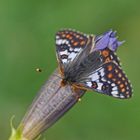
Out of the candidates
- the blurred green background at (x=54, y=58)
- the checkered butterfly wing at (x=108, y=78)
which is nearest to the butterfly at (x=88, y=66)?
the checkered butterfly wing at (x=108, y=78)

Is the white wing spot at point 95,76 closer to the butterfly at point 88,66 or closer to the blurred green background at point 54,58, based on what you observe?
the butterfly at point 88,66

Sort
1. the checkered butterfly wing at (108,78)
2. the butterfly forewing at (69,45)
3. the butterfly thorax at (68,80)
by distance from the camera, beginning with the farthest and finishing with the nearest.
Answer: the butterfly forewing at (69,45) → the butterfly thorax at (68,80) → the checkered butterfly wing at (108,78)

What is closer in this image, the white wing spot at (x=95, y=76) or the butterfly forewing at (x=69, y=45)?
the white wing spot at (x=95, y=76)

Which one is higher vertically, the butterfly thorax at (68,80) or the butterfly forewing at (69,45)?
the butterfly forewing at (69,45)

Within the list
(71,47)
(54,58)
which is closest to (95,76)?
(71,47)

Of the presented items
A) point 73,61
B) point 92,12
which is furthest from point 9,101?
point 73,61

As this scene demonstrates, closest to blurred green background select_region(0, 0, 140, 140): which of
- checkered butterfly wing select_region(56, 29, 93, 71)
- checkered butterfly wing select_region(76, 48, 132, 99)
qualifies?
checkered butterfly wing select_region(56, 29, 93, 71)

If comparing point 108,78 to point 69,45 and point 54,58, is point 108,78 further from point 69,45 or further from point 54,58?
point 54,58

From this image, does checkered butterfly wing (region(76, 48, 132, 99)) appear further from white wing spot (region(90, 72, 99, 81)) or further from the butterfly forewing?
the butterfly forewing
